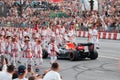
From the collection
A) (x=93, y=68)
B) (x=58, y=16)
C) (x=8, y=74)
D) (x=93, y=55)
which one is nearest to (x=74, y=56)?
(x=93, y=55)

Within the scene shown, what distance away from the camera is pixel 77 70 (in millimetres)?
21203

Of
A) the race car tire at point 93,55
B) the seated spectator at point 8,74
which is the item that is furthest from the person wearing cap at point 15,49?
the seated spectator at point 8,74

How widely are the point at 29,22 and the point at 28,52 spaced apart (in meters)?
28.2

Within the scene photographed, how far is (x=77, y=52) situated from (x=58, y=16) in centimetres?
2578

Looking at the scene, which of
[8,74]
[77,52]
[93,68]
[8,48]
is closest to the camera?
[8,74]

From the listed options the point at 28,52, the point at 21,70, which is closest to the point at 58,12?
the point at 28,52

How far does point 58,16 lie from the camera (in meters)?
49.4

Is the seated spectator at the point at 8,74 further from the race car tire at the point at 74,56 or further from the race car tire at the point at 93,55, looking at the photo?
the race car tire at the point at 93,55

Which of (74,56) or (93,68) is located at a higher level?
(74,56)

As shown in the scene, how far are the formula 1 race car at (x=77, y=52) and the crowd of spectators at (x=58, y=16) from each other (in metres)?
14.5

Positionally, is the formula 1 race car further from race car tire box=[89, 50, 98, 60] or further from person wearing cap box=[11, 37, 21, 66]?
person wearing cap box=[11, 37, 21, 66]

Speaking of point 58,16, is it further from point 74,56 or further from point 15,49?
point 15,49

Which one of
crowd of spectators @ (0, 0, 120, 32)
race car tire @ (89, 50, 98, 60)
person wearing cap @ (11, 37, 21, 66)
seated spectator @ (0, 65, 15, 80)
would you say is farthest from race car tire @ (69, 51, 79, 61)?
crowd of spectators @ (0, 0, 120, 32)

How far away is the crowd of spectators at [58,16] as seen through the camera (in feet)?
132
